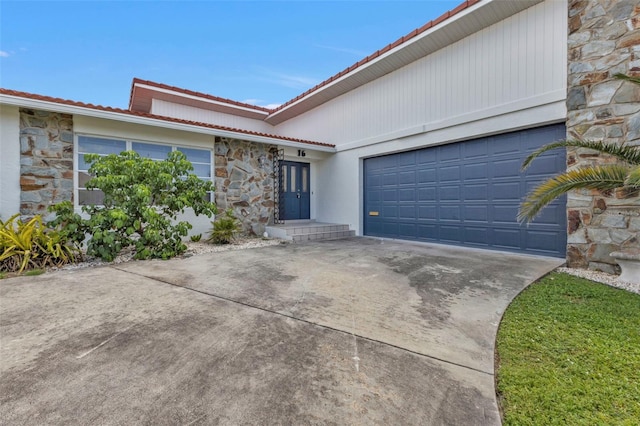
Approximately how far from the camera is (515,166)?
20.9 feet

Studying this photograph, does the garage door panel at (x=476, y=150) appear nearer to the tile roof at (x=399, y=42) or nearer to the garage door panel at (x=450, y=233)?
the garage door panel at (x=450, y=233)

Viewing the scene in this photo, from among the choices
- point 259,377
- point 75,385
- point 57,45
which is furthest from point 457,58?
point 57,45

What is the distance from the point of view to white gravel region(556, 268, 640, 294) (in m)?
4.12

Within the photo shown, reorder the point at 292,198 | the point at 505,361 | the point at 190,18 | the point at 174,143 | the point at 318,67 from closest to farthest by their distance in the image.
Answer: the point at 505,361, the point at 174,143, the point at 190,18, the point at 292,198, the point at 318,67

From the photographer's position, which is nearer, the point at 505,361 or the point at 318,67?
the point at 505,361

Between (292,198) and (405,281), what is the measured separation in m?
6.92

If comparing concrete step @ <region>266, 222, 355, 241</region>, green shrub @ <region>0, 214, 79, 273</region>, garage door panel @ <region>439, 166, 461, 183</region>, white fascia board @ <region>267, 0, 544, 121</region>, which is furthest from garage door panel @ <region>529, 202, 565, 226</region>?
green shrub @ <region>0, 214, 79, 273</region>

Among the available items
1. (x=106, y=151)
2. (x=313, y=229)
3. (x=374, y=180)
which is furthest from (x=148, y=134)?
(x=374, y=180)

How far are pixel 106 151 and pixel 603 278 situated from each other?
10161 millimetres

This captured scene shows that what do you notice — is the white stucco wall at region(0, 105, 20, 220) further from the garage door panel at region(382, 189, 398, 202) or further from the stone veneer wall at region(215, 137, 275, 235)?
the garage door panel at region(382, 189, 398, 202)

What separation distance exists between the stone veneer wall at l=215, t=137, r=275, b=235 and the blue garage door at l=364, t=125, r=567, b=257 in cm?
347

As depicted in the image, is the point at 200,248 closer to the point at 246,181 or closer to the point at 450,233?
the point at 246,181

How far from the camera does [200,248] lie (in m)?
7.08

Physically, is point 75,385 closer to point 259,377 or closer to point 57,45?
point 259,377
